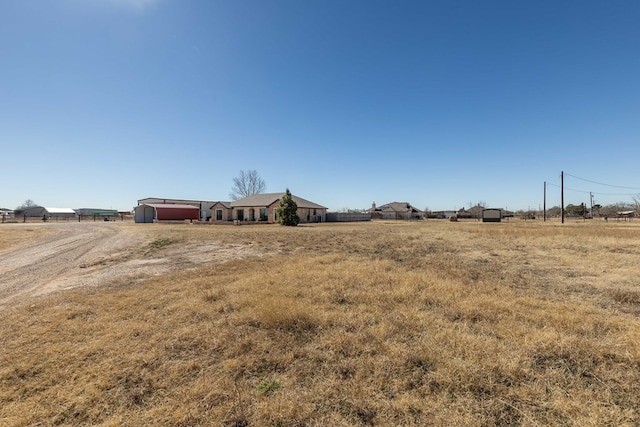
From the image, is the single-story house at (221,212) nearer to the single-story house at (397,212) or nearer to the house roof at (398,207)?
the single-story house at (397,212)

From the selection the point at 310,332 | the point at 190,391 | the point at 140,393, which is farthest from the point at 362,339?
the point at 140,393

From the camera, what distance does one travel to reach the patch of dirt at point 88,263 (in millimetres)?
7504

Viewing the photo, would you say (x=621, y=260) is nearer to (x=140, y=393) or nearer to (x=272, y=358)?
(x=272, y=358)

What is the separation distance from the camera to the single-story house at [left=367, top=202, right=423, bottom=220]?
75838mm

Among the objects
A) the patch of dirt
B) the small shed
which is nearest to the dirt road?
the patch of dirt

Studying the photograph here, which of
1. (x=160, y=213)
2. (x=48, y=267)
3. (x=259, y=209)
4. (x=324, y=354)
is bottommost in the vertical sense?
(x=324, y=354)

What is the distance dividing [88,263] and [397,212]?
236 ft

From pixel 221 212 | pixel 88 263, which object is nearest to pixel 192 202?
pixel 221 212

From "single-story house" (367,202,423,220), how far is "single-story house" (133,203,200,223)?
48326 mm

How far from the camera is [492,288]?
692cm

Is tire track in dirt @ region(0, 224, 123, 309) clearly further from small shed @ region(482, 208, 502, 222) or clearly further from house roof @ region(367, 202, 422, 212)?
house roof @ region(367, 202, 422, 212)

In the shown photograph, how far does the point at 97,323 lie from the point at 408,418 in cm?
513

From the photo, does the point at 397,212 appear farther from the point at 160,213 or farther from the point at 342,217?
the point at 160,213

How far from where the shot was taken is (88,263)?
10.4m
